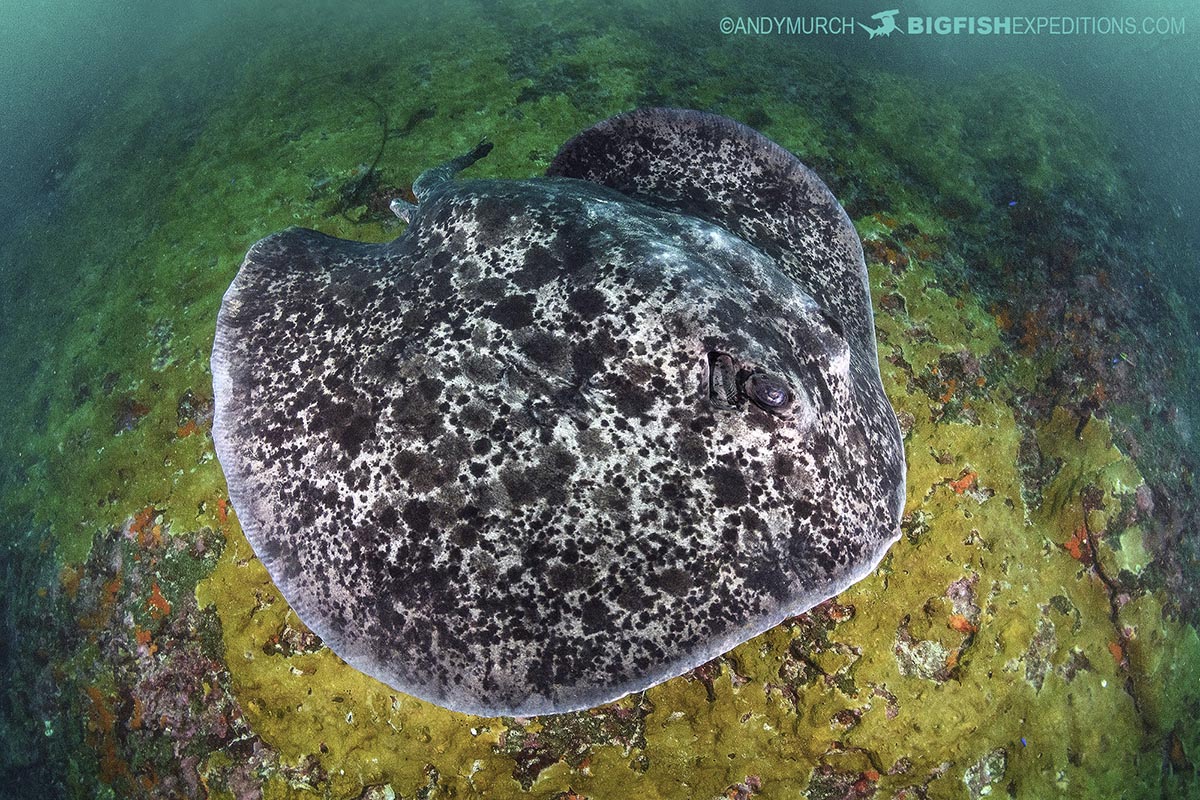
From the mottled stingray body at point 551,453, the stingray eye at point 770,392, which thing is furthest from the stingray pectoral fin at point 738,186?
the stingray eye at point 770,392

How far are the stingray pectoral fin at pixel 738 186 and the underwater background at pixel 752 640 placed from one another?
1063 millimetres

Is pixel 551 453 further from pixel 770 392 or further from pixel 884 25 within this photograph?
pixel 884 25

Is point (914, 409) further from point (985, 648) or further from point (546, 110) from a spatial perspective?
point (546, 110)

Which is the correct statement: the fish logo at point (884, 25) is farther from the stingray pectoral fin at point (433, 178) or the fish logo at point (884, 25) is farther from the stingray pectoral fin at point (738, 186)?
the stingray pectoral fin at point (433, 178)

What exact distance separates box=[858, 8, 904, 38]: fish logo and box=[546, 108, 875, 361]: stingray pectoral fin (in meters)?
5.32

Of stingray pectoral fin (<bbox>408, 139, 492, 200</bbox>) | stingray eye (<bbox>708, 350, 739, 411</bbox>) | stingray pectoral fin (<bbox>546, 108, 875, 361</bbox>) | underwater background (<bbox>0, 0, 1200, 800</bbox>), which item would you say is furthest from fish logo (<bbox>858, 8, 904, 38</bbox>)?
stingray eye (<bbox>708, 350, 739, 411</bbox>)

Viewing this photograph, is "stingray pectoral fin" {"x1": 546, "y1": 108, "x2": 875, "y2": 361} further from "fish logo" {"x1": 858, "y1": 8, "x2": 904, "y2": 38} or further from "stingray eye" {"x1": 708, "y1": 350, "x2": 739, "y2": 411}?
"fish logo" {"x1": 858, "y1": 8, "x2": 904, "y2": 38}

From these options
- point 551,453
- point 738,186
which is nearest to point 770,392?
point 551,453

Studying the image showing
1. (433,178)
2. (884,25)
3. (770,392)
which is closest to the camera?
(770,392)

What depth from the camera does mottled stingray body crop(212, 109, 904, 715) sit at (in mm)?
1945

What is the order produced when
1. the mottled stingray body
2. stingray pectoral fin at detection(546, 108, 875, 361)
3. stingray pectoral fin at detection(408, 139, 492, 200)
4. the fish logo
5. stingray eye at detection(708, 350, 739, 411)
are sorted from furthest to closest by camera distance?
the fish logo < stingray pectoral fin at detection(408, 139, 492, 200) < stingray pectoral fin at detection(546, 108, 875, 361) < stingray eye at detection(708, 350, 739, 411) < the mottled stingray body

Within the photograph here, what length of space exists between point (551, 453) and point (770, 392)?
2.30ft

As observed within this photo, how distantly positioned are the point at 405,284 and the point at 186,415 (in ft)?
7.04

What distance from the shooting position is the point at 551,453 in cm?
204
